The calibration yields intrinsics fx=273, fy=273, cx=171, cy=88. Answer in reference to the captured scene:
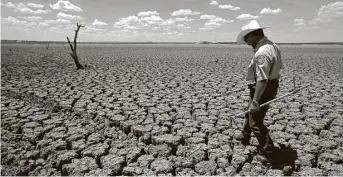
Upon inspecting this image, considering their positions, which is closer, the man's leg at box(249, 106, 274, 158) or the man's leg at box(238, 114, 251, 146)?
the man's leg at box(249, 106, 274, 158)

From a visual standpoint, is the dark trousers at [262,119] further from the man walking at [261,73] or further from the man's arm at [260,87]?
the man's arm at [260,87]

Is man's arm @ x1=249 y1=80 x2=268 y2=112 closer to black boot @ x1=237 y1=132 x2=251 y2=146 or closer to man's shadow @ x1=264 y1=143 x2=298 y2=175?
man's shadow @ x1=264 y1=143 x2=298 y2=175

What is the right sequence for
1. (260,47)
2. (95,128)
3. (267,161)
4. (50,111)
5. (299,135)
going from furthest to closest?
(50,111) < (95,128) < (299,135) < (267,161) < (260,47)

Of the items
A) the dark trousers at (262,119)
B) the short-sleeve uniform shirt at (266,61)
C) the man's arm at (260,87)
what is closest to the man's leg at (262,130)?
the dark trousers at (262,119)

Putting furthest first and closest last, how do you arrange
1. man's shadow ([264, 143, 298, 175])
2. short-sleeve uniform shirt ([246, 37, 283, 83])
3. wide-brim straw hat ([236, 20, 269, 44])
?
1. man's shadow ([264, 143, 298, 175])
2. wide-brim straw hat ([236, 20, 269, 44])
3. short-sleeve uniform shirt ([246, 37, 283, 83])

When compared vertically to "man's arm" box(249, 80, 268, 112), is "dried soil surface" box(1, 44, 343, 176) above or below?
below

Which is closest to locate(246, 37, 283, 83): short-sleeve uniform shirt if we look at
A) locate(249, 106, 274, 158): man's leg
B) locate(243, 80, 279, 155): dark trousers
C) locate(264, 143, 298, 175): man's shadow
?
locate(243, 80, 279, 155): dark trousers

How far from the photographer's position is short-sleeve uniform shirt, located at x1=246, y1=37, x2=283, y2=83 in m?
2.54

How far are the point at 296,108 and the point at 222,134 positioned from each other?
214cm

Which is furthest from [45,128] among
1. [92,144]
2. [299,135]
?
[299,135]

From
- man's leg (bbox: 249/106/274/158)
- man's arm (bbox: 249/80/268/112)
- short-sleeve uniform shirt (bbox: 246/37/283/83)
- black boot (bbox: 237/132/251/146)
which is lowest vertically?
black boot (bbox: 237/132/251/146)

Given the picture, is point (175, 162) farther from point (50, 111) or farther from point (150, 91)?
point (150, 91)

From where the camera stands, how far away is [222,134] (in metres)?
3.90

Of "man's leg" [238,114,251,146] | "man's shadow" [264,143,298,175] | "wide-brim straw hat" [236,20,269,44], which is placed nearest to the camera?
"wide-brim straw hat" [236,20,269,44]
